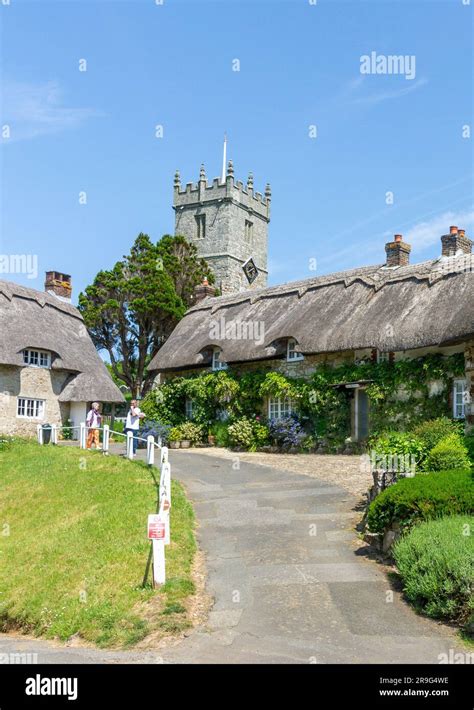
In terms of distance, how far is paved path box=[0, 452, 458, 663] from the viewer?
6.85 metres

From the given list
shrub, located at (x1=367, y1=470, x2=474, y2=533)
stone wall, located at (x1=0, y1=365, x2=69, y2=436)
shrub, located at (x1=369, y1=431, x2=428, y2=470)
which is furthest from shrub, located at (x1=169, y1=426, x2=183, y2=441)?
shrub, located at (x1=367, y1=470, x2=474, y2=533)

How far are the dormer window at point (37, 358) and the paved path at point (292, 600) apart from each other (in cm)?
1560

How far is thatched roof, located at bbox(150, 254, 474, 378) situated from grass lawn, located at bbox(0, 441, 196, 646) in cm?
847

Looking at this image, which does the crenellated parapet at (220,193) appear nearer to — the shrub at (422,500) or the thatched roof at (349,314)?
the thatched roof at (349,314)

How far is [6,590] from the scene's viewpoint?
10.2 meters

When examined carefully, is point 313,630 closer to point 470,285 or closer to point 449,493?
point 449,493

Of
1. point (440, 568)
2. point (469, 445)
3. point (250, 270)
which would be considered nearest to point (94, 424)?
point (469, 445)

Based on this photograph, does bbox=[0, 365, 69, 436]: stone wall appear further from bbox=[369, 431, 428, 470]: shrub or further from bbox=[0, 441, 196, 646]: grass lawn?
bbox=[369, 431, 428, 470]: shrub

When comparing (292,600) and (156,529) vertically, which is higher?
(156,529)

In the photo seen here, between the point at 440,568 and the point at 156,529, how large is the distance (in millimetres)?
3466

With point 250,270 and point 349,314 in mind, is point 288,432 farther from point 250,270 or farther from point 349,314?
point 250,270

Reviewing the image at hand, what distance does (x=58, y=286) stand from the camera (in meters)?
32.7
